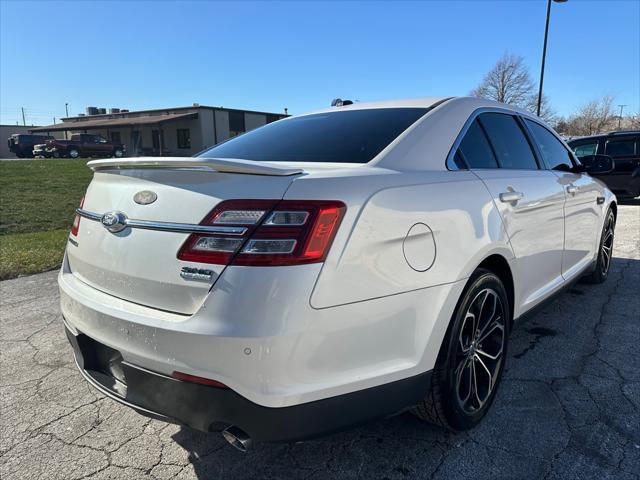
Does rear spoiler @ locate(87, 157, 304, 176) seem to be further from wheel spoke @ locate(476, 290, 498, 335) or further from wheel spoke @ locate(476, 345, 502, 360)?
wheel spoke @ locate(476, 345, 502, 360)

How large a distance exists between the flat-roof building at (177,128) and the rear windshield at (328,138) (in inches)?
1269

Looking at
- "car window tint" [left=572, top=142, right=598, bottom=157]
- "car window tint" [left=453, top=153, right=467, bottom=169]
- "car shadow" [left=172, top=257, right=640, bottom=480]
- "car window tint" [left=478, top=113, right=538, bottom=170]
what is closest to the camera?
"car shadow" [left=172, top=257, right=640, bottom=480]

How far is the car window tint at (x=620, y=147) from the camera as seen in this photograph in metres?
11.3

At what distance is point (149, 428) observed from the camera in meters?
2.49

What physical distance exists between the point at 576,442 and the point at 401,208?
147 centimetres

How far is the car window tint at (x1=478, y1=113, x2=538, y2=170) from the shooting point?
2865mm

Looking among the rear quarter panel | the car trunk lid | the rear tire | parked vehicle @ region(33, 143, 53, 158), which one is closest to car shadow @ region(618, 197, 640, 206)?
the rear tire

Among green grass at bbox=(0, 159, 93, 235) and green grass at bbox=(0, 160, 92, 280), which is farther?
green grass at bbox=(0, 159, 93, 235)

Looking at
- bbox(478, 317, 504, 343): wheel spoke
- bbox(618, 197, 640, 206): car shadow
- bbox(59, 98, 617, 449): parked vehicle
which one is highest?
bbox(59, 98, 617, 449): parked vehicle

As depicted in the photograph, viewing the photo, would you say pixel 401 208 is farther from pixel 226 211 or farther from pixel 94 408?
pixel 94 408

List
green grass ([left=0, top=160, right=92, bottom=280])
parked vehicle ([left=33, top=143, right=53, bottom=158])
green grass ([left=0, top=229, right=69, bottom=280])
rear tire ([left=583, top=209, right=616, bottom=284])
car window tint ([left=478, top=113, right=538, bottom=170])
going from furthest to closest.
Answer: parked vehicle ([left=33, top=143, right=53, bottom=158]) < green grass ([left=0, top=160, right=92, bottom=280]) < green grass ([left=0, top=229, right=69, bottom=280]) < rear tire ([left=583, top=209, right=616, bottom=284]) < car window tint ([left=478, top=113, right=538, bottom=170])

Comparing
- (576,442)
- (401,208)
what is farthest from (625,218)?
(401,208)

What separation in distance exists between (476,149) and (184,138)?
3778 centimetres

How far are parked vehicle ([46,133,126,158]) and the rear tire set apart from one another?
32649 mm
